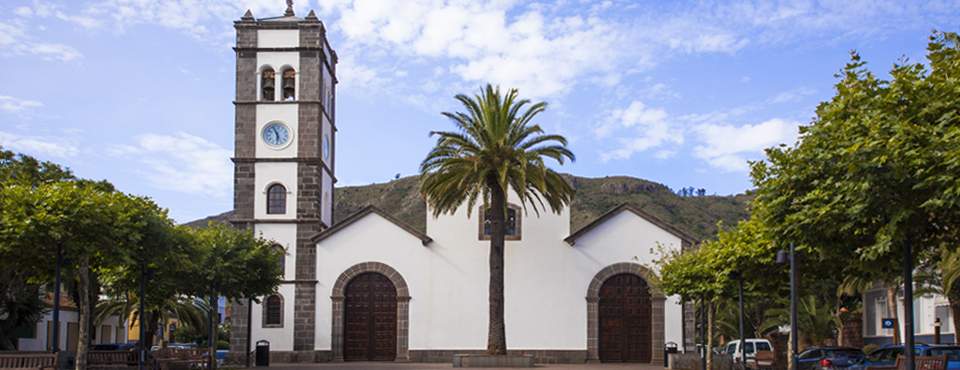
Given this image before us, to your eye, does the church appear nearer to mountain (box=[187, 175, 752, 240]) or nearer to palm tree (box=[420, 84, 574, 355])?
palm tree (box=[420, 84, 574, 355])

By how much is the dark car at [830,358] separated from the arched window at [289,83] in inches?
988

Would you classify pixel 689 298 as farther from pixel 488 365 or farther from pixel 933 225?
pixel 933 225

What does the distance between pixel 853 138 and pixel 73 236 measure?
52.7ft

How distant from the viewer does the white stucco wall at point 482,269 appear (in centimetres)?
4372

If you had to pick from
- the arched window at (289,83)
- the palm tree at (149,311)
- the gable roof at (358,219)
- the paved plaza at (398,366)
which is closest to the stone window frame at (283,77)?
the arched window at (289,83)

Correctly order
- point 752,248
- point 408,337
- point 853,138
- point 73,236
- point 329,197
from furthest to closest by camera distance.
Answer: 1. point 329,197
2. point 408,337
3. point 752,248
4. point 73,236
5. point 853,138

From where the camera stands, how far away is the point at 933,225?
1514 cm

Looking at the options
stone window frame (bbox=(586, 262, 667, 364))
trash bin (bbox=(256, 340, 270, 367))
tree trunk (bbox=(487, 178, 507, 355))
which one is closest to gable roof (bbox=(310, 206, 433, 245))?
tree trunk (bbox=(487, 178, 507, 355))

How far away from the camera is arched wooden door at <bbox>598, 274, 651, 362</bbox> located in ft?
143

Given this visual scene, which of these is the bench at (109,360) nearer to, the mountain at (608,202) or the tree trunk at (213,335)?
the tree trunk at (213,335)

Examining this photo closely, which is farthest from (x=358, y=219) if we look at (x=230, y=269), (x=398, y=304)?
(x=230, y=269)

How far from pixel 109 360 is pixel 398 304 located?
16.9 m

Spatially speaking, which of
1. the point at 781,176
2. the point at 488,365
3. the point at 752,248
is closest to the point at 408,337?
the point at 488,365

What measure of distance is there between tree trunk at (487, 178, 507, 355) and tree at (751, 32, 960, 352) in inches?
933
